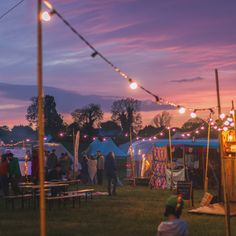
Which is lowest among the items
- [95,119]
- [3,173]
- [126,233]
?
[126,233]

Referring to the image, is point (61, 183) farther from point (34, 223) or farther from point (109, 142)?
point (109, 142)

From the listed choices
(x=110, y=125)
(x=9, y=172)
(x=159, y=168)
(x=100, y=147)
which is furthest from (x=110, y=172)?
(x=110, y=125)

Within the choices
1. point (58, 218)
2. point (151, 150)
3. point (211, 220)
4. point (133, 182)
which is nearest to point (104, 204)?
point (58, 218)

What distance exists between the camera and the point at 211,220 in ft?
43.3

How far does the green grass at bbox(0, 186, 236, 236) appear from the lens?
1169 centimetres

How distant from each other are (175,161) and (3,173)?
9592mm

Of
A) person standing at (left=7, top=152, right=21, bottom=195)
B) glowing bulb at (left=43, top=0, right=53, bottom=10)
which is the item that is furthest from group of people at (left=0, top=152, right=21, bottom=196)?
glowing bulb at (left=43, top=0, right=53, bottom=10)

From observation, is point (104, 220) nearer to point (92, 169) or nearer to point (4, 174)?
point (4, 174)

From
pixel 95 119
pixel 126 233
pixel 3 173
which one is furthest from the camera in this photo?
pixel 95 119

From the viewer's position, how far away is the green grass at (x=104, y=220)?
11694mm

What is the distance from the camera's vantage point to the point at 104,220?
13336mm

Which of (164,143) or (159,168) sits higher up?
(164,143)

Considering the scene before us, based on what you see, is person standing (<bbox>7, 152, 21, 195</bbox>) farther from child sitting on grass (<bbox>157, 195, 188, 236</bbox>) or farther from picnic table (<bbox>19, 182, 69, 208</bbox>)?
child sitting on grass (<bbox>157, 195, 188, 236</bbox>)

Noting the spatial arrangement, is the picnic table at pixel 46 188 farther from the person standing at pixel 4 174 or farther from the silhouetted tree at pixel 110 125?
the silhouetted tree at pixel 110 125
